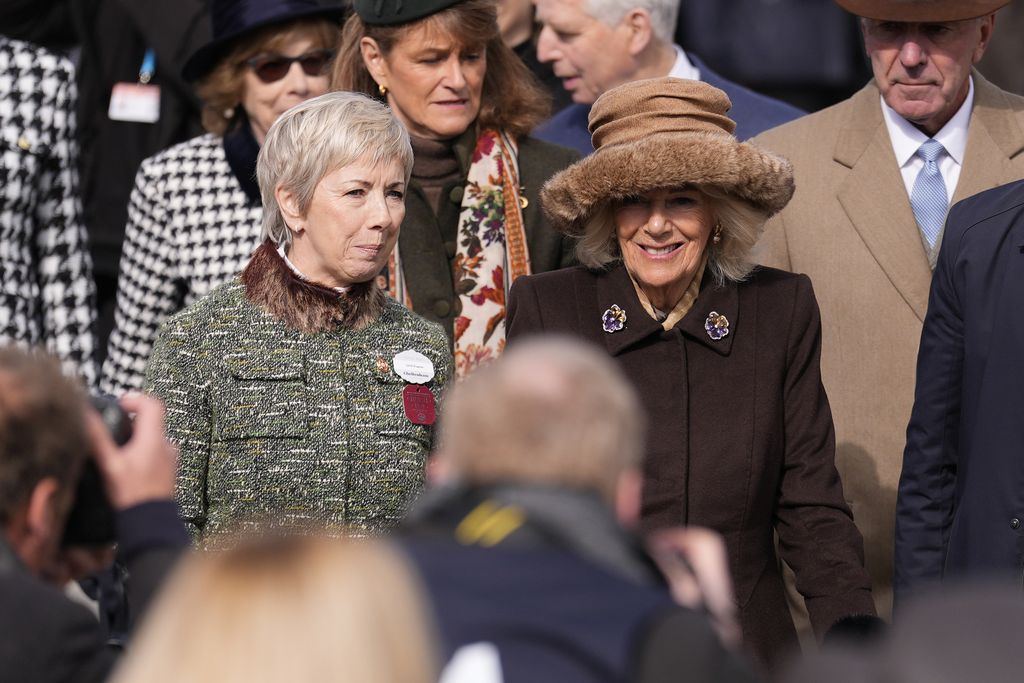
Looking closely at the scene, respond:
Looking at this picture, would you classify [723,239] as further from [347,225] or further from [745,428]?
[347,225]

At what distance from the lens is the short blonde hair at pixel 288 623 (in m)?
2.01

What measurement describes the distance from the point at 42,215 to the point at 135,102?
1.58 m

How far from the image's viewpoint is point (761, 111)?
6.26m

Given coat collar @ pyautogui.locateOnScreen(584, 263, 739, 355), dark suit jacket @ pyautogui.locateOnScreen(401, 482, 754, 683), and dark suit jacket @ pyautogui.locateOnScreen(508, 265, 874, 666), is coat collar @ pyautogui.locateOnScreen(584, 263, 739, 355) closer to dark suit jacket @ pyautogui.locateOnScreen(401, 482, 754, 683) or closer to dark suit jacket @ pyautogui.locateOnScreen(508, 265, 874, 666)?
dark suit jacket @ pyautogui.locateOnScreen(508, 265, 874, 666)

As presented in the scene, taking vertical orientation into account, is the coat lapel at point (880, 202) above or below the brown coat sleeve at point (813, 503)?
above

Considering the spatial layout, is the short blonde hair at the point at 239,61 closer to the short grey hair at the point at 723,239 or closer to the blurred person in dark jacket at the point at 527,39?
the blurred person in dark jacket at the point at 527,39

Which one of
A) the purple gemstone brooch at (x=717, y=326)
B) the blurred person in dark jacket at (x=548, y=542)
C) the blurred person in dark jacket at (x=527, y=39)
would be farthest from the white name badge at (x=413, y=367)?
the blurred person in dark jacket at (x=527, y=39)

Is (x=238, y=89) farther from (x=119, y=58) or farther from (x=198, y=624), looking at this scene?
(x=198, y=624)

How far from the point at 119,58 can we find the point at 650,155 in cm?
329

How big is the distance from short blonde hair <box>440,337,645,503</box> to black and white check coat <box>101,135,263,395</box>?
315cm

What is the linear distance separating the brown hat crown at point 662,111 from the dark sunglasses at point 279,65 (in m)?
1.53

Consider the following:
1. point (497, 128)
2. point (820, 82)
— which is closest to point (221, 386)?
point (497, 128)

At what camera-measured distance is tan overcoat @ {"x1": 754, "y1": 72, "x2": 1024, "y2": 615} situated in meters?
5.05

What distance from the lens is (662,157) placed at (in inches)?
168
